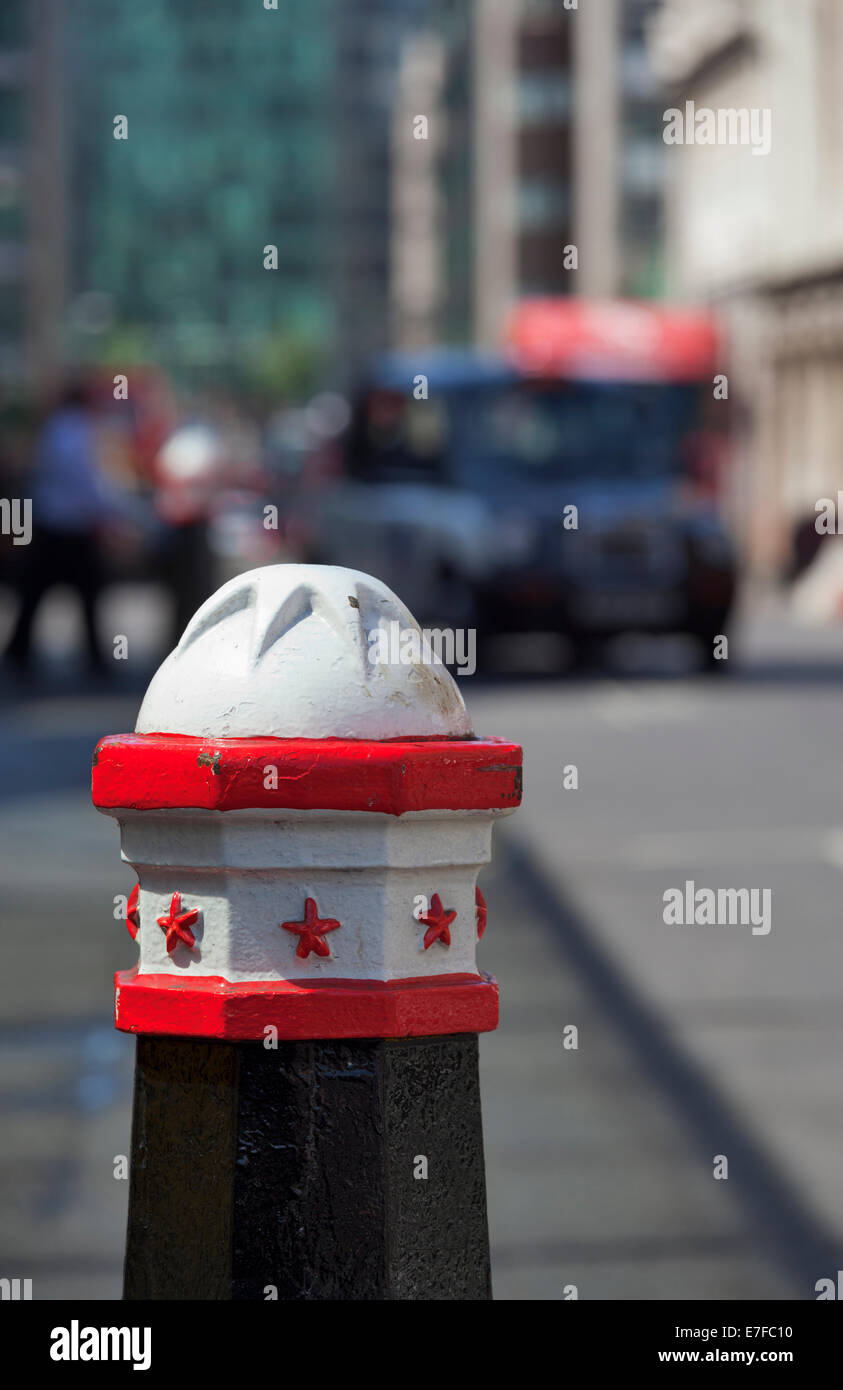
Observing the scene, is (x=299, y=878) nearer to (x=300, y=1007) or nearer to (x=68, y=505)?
(x=300, y=1007)

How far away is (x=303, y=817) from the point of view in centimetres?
233

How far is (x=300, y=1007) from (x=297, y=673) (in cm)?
29

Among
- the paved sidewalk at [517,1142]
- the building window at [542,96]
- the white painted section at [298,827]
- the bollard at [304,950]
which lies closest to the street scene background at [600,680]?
the paved sidewalk at [517,1142]

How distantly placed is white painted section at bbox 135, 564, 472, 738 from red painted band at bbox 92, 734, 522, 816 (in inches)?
0.7

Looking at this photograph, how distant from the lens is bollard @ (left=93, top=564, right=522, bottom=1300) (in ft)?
7.71

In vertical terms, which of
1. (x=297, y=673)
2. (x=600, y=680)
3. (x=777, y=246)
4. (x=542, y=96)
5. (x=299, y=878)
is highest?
(x=542, y=96)

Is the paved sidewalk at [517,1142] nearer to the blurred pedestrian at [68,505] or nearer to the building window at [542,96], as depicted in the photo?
the blurred pedestrian at [68,505]

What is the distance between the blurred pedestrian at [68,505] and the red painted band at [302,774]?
17.4m

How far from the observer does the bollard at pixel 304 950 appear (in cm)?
235

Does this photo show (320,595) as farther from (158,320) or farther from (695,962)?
(158,320)

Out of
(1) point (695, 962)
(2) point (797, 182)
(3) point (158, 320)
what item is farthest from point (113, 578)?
(3) point (158, 320)

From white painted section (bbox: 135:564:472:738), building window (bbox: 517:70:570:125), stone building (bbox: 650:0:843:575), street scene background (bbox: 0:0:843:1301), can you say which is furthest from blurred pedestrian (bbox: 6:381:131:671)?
building window (bbox: 517:70:570:125)

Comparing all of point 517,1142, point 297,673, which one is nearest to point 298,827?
point 297,673

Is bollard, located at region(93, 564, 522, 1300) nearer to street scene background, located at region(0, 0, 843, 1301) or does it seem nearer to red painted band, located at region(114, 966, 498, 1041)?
red painted band, located at region(114, 966, 498, 1041)
